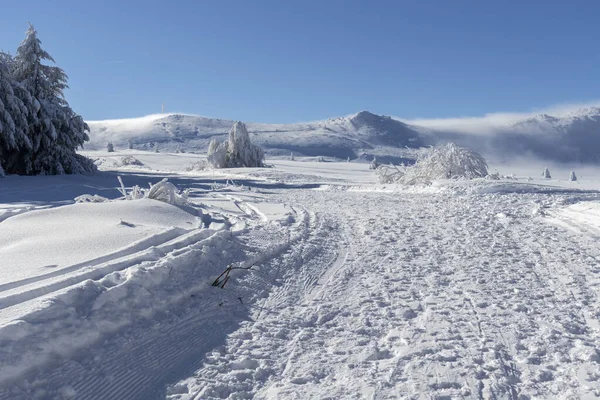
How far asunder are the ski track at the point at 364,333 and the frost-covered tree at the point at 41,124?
698 inches

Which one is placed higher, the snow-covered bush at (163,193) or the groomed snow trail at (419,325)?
the snow-covered bush at (163,193)

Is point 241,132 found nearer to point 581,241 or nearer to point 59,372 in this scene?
point 581,241

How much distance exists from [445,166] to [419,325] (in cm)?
1940

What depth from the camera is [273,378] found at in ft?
10.7

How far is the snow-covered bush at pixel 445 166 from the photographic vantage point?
22422 millimetres

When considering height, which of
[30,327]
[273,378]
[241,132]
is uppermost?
[241,132]

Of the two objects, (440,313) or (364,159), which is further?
(364,159)

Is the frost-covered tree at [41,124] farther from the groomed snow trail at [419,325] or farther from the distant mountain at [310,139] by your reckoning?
the distant mountain at [310,139]

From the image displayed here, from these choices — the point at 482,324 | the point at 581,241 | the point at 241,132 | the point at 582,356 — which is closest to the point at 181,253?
the point at 482,324

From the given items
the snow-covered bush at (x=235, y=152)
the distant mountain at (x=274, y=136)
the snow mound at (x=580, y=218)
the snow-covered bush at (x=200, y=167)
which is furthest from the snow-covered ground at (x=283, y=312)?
the distant mountain at (x=274, y=136)

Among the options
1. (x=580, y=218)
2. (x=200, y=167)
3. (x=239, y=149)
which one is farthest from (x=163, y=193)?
(x=239, y=149)

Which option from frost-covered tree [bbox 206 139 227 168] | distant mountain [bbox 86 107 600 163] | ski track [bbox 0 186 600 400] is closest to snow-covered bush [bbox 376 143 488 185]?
ski track [bbox 0 186 600 400]

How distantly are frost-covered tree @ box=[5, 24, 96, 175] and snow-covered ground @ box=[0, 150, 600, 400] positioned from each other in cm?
1516

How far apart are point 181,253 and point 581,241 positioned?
6.14 metres
